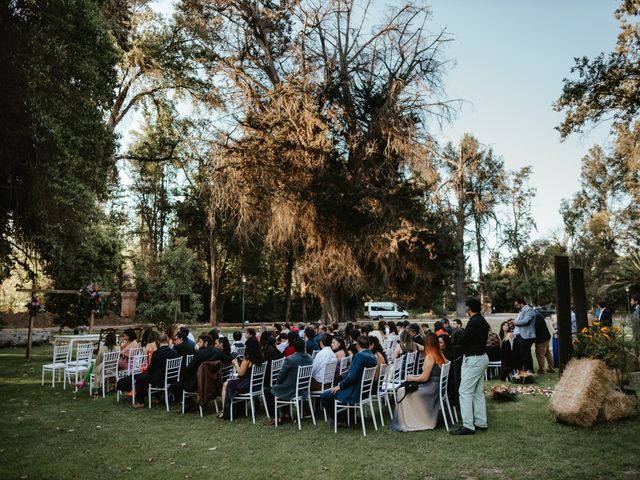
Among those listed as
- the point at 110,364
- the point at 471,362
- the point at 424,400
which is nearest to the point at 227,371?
the point at 110,364

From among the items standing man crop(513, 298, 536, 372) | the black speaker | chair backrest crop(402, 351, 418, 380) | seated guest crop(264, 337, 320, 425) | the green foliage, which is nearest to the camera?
seated guest crop(264, 337, 320, 425)

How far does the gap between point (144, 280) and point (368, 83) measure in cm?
1352

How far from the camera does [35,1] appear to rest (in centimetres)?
987

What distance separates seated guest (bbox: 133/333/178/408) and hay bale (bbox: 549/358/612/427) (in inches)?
245

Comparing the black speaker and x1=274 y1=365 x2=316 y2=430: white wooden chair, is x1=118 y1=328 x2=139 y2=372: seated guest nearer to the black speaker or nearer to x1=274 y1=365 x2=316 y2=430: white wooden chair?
x1=274 y1=365 x2=316 y2=430: white wooden chair

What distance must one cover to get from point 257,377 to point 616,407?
16.9ft

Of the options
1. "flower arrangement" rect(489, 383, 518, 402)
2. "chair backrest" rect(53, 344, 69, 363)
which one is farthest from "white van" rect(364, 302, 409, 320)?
"flower arrangement" rect(489, 383, 518, 402)

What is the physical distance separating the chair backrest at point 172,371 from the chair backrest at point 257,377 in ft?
5.35

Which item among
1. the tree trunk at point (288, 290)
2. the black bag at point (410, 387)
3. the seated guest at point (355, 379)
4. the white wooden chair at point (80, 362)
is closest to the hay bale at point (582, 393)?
the black bag at point (410, 387)

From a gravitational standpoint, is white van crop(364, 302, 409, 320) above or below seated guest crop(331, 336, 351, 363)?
below

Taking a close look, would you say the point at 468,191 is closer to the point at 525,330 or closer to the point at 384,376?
the point at 525,330

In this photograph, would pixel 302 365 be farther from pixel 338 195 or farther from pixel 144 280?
pixel 144 280

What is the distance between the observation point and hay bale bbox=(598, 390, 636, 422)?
6.82 meters

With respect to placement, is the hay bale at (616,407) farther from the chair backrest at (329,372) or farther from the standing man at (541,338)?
the standing man at (541,338)
